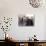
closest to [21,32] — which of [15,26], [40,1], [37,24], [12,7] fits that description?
[15,26]

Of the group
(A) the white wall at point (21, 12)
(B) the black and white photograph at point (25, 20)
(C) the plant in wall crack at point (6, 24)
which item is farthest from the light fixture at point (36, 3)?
(C) the plant in wall crack at point (6, 24)

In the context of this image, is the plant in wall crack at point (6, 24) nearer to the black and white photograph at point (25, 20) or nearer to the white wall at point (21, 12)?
the white wall at point (21, 12)

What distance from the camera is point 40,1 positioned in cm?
273

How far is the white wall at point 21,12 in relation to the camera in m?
2.66

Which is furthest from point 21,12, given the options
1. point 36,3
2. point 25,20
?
point 36,3

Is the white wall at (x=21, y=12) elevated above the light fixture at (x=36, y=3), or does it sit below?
below

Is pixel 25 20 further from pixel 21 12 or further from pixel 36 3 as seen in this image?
pixel 36 3

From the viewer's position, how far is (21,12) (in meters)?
2.68

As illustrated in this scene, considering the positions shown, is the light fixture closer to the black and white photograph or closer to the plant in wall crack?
the black and white photograph

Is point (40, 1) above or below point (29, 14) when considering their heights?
above

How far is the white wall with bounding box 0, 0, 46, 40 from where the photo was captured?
8.73 ft

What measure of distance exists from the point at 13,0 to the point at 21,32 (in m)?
0.72

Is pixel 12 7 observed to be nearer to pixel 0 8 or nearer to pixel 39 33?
pixel 0 8

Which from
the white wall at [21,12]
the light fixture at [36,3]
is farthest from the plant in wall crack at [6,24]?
the light fixture at [36,3]
